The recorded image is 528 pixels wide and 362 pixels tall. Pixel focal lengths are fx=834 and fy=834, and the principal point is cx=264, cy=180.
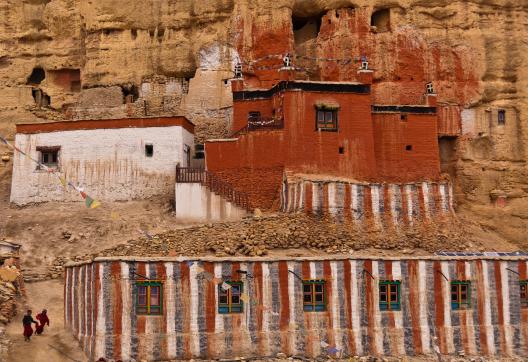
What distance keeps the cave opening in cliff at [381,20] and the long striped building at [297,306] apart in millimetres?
18300

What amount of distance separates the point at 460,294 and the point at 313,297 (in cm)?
462

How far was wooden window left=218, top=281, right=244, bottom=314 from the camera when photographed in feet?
77.3

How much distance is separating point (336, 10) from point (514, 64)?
29.4ft

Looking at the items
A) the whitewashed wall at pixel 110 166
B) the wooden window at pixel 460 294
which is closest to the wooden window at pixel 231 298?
the wooden window at pixel 460 294

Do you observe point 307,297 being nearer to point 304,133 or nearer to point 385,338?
point 385,338

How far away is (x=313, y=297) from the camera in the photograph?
24.1 metres

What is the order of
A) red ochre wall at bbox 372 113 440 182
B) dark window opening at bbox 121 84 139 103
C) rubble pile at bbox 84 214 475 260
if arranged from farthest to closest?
dark window opening at bbox 121 84 139 103, red ochre wall at bbox 372 113 440 182, rubble pile at bbox 84 214 475 260

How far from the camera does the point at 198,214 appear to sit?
110 feet

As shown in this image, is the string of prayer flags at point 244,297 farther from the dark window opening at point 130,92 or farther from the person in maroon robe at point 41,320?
the dark window opening at point 130,92

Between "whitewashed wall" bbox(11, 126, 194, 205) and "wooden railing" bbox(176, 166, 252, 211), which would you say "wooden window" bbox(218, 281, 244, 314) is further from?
"whitewashed wall" bbox(11, 126, 194, 205)

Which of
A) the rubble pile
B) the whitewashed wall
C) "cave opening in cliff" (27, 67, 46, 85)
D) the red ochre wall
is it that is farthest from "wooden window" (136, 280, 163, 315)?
"cave opening in cliff" (27, 67, 46, 85)

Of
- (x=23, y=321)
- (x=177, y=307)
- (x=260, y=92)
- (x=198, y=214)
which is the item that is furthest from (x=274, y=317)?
(x=260, y=92)

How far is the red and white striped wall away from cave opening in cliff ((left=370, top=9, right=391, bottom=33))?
407 inches

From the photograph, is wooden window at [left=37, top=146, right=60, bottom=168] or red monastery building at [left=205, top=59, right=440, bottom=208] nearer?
red monastery building at [left=205, top=59, right=440, bottom=208]
